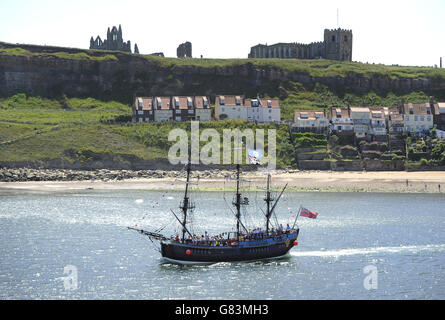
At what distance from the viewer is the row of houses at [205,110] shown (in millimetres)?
155000

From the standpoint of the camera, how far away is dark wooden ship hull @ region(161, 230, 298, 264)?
64.4 metres

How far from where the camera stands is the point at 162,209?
9412cm

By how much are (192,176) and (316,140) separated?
31.2 meters

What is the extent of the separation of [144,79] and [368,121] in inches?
2634

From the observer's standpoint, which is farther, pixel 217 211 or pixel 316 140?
pixel 316 140

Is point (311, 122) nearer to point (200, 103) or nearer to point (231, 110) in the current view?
point (231, 110)

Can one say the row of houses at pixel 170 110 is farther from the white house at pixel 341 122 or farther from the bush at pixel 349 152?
the bush at pixel 349 152

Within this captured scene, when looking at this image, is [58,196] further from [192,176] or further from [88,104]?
[88,104]

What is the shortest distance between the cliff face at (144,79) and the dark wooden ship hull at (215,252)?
382ft

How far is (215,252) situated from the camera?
64812mm

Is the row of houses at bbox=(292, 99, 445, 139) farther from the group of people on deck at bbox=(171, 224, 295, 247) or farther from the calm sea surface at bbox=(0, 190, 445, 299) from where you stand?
the group of people on deck at bbox=(171, 224, 295, 247)

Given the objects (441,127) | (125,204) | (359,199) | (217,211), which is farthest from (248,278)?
(441,127)

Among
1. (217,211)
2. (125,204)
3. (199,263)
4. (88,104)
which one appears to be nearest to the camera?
(199,263)

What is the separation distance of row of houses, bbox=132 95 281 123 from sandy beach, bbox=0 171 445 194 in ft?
108
